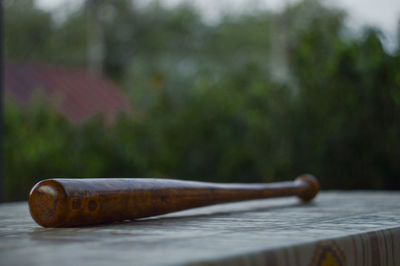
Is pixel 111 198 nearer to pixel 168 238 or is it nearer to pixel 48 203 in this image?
pixel 48 203

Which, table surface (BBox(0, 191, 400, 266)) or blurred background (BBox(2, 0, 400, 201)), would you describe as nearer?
table surface (BBox(0, 191, 400, 266))

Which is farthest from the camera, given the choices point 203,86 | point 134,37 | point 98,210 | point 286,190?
point 134,37

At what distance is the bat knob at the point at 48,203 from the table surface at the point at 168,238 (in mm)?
28

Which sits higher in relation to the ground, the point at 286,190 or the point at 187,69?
the point at 187,69

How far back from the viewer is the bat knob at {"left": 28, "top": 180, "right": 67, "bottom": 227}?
127 centimetres

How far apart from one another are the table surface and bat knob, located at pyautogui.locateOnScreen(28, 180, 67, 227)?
0.03m

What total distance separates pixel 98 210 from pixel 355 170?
11.1 ft

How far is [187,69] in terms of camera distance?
899 inches

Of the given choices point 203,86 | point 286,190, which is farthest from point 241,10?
point 286,190

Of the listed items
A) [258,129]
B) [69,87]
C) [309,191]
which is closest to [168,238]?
[309,191]

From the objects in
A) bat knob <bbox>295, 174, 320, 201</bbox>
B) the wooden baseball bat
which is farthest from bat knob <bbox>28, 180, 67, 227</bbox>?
bat knob <bbox>295, 174, 320, 201</bbox>

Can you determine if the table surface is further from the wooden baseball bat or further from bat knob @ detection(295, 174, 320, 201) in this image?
bat knob @ detection(295, 174, 320, 201)

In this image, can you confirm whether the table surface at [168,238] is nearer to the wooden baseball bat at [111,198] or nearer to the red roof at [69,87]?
the wooden baseball bat at [111,198]

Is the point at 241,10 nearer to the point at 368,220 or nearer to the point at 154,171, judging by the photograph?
the point at 154,171
